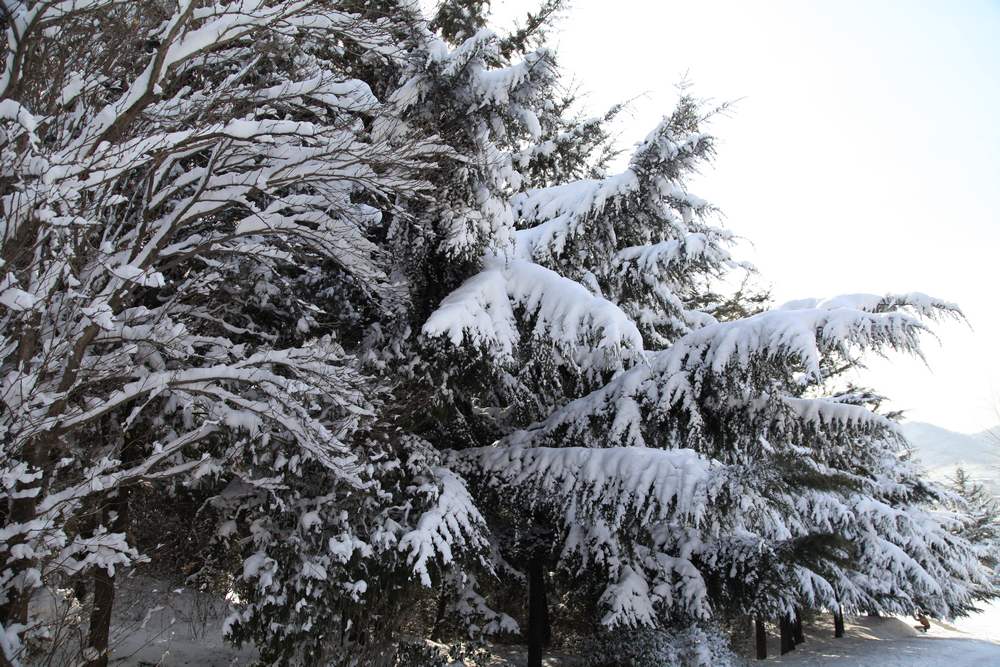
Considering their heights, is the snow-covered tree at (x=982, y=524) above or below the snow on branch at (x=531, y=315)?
below

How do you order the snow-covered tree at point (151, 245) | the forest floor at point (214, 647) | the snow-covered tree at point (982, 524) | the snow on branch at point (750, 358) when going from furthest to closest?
the snow-covered tree at point (982, 524), the forest floor at point (214, 647), the snow on branch at point (750, 358), the snow-covered tree at point (151, 245)

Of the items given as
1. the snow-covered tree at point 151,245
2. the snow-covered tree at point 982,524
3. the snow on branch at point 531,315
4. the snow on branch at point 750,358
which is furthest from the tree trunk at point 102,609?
the snow-covered tree at point 982,524

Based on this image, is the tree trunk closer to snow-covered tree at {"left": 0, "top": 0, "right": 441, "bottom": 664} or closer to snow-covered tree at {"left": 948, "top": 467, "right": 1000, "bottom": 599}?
snow-covered tree at {"left": 0, "top": 0, "right": 441, "bottom": 664}

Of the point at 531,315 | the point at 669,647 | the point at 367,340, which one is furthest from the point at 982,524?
the point at 367,340

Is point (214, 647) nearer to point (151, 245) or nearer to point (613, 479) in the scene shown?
point (613, 479)

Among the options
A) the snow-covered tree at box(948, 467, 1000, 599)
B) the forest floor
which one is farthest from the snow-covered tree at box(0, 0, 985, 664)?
the snow-covered tree at box(948, 467, 1000, 599)

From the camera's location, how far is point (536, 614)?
29.8 ft

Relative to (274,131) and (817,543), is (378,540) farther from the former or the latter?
(817,543)

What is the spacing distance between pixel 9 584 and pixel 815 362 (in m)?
5.97

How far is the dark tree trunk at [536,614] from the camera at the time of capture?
8859 mm

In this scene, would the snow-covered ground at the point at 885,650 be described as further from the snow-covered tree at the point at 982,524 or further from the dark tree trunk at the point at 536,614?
the dark tree trunk at the point at 536,614

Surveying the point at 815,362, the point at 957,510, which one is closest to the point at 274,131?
the point at 815,362

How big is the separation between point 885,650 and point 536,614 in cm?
1062

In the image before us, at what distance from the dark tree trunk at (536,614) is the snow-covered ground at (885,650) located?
6.41 metres
